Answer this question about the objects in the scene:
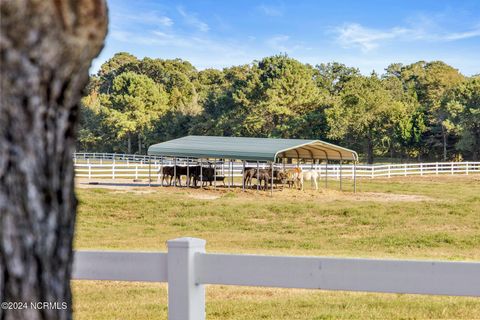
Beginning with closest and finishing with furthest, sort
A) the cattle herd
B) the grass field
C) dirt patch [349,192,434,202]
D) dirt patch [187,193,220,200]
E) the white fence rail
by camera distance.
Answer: the grass field, dirt patch [349,192,434,202], dirt patch [187,193,220,200], the cattle herd, the white fence rail

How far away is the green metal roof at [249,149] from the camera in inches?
1297

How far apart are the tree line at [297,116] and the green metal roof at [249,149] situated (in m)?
31.8

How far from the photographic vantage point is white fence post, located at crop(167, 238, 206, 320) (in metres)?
4.43

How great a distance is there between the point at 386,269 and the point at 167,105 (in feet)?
276

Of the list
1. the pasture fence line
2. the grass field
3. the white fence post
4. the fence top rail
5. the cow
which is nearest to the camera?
the fence top rail

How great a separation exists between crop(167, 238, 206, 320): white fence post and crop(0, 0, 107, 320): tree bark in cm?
207

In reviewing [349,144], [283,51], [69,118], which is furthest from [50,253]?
[283,51]

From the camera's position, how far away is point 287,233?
64.0 ft

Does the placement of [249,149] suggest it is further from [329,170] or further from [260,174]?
[329,170]

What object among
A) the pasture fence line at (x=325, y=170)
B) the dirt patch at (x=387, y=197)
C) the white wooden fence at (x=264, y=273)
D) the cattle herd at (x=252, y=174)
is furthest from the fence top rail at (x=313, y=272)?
the pasture fence line at (x=325, y=170)

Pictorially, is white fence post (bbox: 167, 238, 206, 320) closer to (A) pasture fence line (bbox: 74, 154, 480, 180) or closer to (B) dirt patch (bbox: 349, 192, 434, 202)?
(B) dirt patch (bbox: 349, 192, 434, 202)

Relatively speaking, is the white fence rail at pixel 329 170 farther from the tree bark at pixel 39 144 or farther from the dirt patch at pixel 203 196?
the tree bark at pixel 39 144

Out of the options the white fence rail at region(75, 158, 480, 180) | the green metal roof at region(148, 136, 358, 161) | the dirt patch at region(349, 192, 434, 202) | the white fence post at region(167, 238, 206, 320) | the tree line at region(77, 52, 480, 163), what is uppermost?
the tree line at region(77, 52, 480, 163)

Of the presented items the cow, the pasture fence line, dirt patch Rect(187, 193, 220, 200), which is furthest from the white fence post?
the pasture fence line
